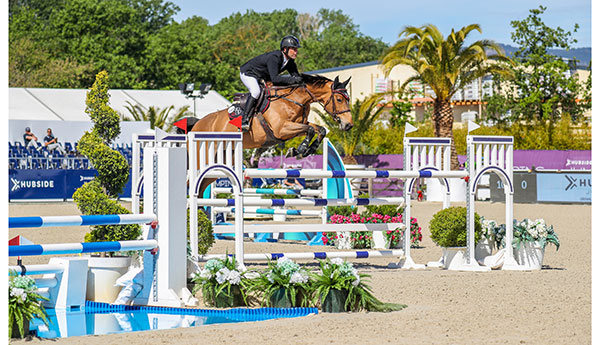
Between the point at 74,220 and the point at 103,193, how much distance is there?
144 centimetres

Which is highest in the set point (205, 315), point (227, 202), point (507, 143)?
point (507, 143)

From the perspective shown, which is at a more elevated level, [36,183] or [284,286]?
[36,183]

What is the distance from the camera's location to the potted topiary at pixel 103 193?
6.53 metres

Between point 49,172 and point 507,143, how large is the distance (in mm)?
16624

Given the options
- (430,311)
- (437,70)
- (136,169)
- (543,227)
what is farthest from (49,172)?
(430,311)

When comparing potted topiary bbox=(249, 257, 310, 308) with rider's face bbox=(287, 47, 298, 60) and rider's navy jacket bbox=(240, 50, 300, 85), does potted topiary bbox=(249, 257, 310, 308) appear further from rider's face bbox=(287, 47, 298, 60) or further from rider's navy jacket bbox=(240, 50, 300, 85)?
rider's navy jacket bbox=(240, 50, 300, 85)

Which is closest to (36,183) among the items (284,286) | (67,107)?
(67,107)

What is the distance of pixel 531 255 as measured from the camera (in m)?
8.88

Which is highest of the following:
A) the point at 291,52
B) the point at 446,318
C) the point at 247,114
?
the point at 291,52

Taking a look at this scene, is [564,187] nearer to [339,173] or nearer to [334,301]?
[339,173]

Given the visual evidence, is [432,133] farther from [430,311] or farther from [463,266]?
[430,311]

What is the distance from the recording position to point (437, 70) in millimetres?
26219
